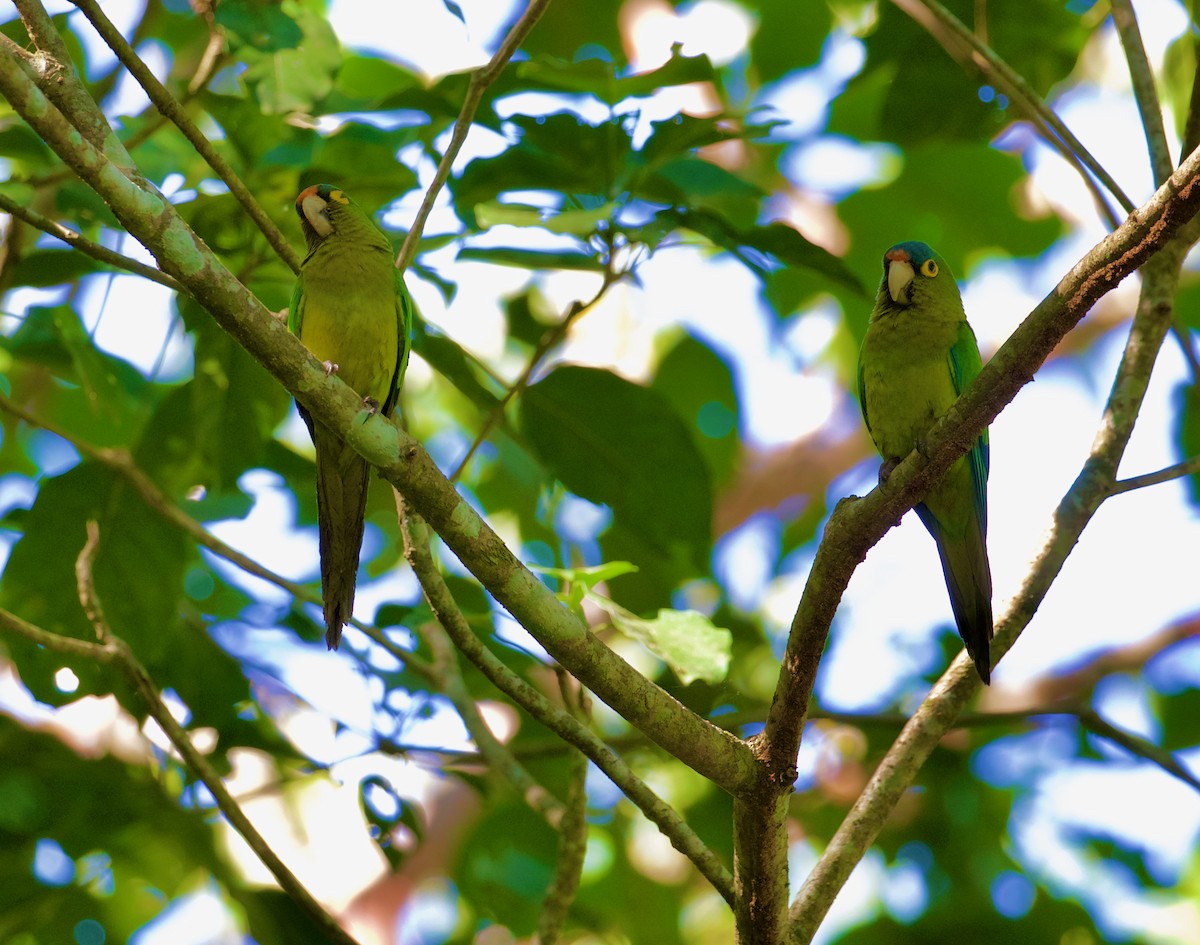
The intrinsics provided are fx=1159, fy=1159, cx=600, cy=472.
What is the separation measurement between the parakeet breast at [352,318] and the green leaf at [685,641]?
4.54 feet

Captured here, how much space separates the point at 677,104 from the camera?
423 centimetres

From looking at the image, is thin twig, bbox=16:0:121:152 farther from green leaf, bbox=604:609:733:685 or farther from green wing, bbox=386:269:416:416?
green leaf, bbox=604:609:733:685

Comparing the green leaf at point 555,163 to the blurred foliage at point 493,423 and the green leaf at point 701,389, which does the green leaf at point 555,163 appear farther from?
the green leaf at point 701,389

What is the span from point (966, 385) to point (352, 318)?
228 cm

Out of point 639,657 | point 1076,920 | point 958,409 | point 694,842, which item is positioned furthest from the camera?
point 639,657

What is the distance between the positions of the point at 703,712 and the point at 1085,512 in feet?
4.49

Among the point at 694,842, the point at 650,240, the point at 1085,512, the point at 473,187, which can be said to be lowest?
the point at 694,842

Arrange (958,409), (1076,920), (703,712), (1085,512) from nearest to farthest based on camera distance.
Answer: (958,409), (1085,512), (703,712), (1076,920)

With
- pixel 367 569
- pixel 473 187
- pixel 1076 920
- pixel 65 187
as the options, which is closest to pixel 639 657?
pixel 367 569

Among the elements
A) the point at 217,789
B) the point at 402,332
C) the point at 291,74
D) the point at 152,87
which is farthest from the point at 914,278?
the point at 217,789

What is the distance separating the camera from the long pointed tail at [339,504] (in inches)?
159

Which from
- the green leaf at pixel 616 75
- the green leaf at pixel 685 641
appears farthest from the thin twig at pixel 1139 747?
the green leaf at pixel 616 75

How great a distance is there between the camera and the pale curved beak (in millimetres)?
4402

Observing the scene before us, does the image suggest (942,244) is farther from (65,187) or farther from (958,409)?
(65,187)
